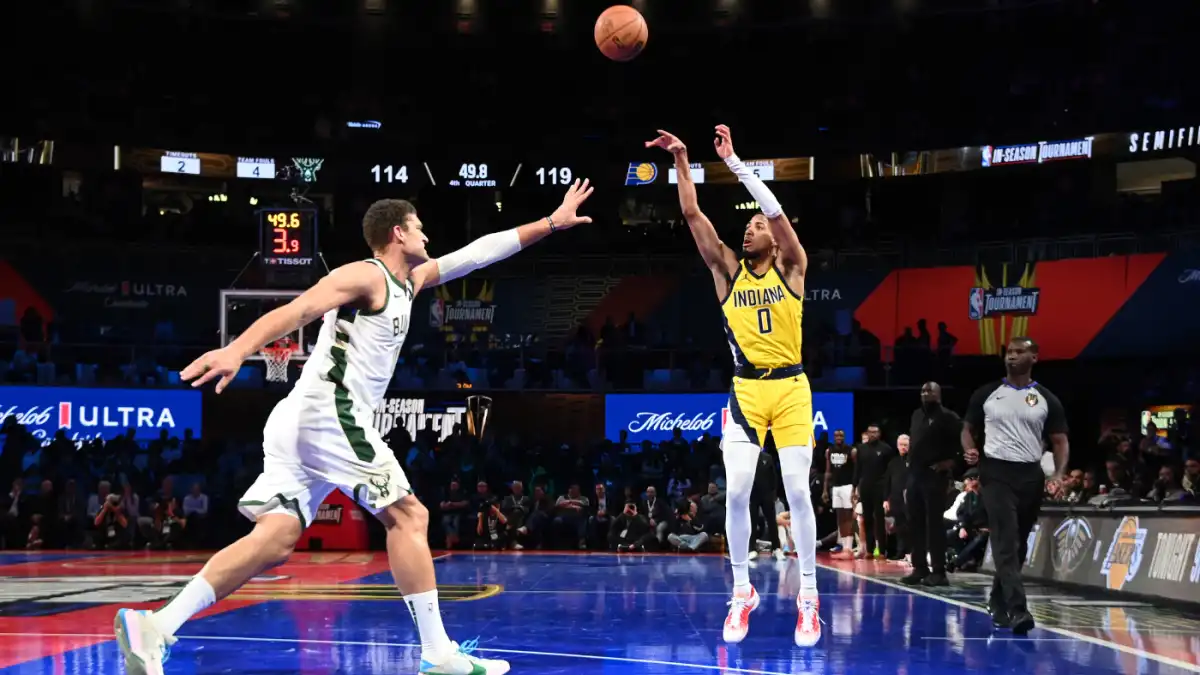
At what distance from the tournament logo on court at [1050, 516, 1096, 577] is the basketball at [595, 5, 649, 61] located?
649 cm

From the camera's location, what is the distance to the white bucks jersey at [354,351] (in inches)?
202


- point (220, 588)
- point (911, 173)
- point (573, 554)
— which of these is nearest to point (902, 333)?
point (911, 173)

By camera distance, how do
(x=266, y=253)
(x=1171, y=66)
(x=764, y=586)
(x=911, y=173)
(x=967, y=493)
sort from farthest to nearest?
(x=911, y=173) < (x=1171, y=66) < (x=266, y=253) < (x=967, y=493) < (x=764, y=586)

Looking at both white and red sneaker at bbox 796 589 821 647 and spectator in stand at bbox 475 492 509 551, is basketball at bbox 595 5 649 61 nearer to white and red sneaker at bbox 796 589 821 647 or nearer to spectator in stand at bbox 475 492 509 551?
white and red sneaker at bbox 796 589 821 647

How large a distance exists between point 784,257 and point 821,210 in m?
25.3

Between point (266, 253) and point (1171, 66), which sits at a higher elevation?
point (1171, 66)

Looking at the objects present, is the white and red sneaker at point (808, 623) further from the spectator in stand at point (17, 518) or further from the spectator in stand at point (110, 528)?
the spectator in stand at point (17, 518)

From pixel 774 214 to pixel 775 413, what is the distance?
45.7 inches

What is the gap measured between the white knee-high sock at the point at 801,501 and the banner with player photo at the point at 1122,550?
377 cm

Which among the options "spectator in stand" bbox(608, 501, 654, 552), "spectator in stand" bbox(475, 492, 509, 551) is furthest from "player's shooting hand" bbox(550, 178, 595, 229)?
"spectator in stand" bbox(475, 492, 509, 551)

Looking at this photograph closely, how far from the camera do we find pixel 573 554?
57.0ft

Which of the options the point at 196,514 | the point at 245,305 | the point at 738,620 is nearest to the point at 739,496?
the point at 738,620

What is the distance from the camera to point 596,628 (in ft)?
23.7

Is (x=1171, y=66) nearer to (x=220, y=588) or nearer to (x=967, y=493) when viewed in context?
(x=967, y=493)
